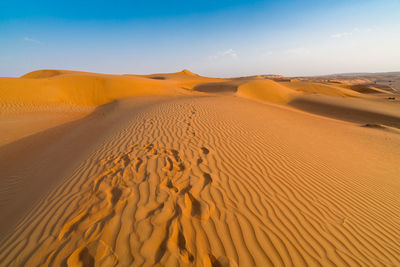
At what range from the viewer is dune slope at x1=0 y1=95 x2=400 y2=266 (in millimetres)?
2018

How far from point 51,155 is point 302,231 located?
7.11m

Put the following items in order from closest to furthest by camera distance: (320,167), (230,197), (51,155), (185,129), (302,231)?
1. (302,231)
2. (230,197)
3. (320,167)
4. (51,155)
5. (185,129)

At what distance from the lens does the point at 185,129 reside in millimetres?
5988

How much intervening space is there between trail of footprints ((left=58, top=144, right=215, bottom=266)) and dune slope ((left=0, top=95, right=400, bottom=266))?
2cm

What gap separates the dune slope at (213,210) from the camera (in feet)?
6.62

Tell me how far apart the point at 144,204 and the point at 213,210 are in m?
1.08

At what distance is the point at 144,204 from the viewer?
104 inches

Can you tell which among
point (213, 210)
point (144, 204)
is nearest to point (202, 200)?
point (213, 210)

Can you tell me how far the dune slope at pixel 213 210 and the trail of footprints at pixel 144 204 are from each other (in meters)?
0.02

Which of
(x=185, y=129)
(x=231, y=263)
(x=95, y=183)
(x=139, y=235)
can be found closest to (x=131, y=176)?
(x=95, y=183)

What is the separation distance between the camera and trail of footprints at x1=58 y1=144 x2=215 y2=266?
2.02m

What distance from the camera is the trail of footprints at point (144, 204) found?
202 cm

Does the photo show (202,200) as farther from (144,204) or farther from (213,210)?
(144,204)

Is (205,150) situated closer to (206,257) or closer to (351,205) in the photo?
(206,257)
